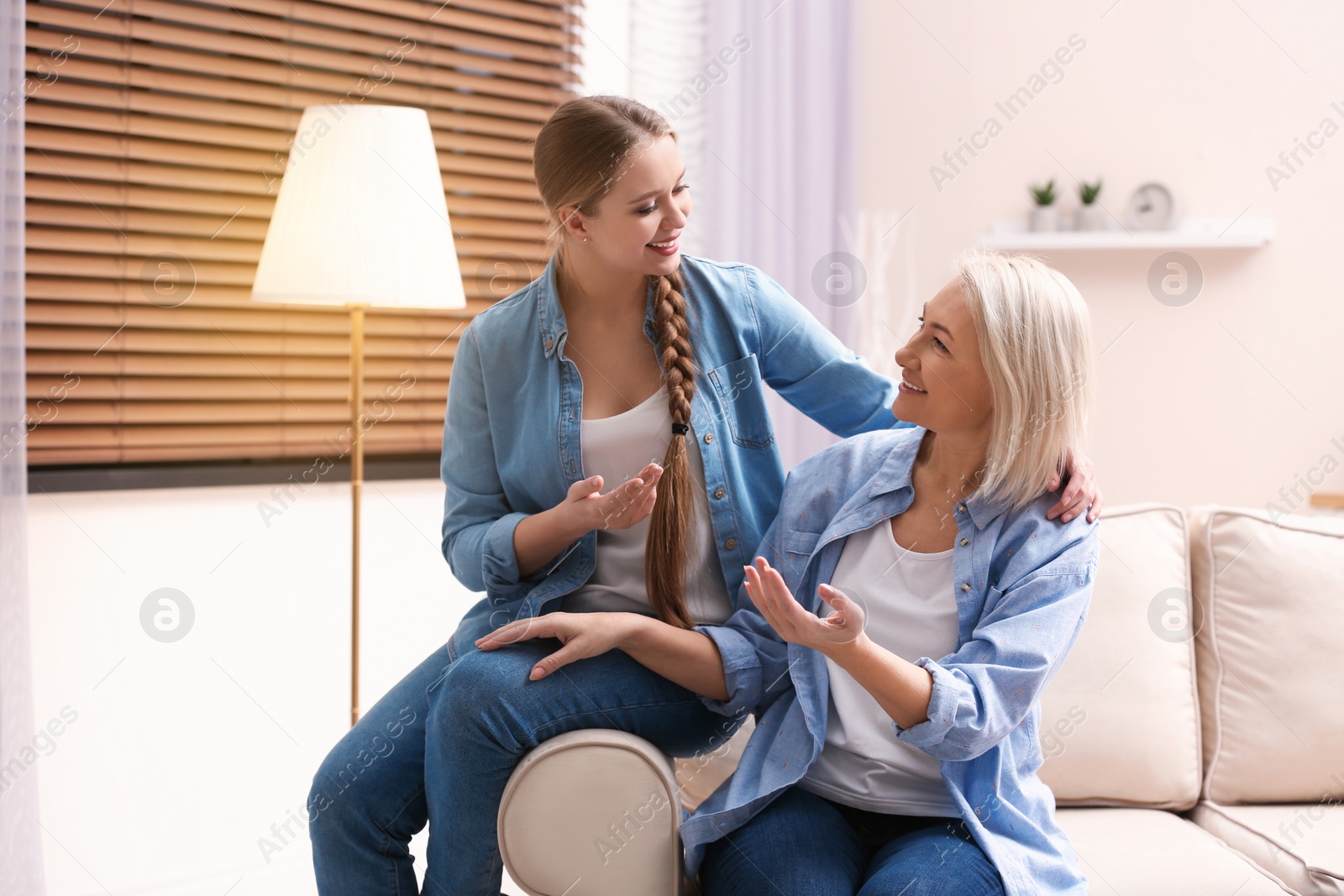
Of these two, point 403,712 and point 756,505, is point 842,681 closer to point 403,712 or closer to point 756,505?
point 756,505

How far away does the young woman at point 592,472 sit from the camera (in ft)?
4.30

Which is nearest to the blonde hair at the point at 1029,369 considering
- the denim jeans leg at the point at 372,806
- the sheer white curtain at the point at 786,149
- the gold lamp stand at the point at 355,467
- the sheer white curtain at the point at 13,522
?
the denim jeans leg at the point at 372,806

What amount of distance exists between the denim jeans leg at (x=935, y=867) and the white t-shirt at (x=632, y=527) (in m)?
0.40

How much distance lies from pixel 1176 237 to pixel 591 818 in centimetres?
259

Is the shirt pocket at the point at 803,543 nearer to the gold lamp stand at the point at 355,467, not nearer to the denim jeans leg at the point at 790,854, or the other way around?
the denim jeans leg at the point at 790,854

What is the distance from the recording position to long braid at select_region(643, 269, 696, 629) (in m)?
1.42

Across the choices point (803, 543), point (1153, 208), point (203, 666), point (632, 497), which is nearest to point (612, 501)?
point (632, 497)

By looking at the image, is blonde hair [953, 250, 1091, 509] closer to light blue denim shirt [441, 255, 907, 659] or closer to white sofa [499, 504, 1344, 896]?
light blue denim shirt [441, 255, 907, 659]

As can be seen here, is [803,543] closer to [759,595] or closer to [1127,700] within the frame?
[759,595]

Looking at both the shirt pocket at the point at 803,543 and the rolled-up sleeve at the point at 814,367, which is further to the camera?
the rolled-up sleeve at the point at 814,367

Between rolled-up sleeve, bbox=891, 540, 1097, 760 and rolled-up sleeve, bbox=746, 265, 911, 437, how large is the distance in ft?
1.31

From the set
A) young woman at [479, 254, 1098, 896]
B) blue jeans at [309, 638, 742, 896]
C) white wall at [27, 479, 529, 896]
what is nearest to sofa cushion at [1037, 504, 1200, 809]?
young woman at [479, 254, 1098, 896]

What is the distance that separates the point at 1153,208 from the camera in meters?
3.13

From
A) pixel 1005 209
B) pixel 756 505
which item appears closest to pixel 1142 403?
pixel 1005 209
